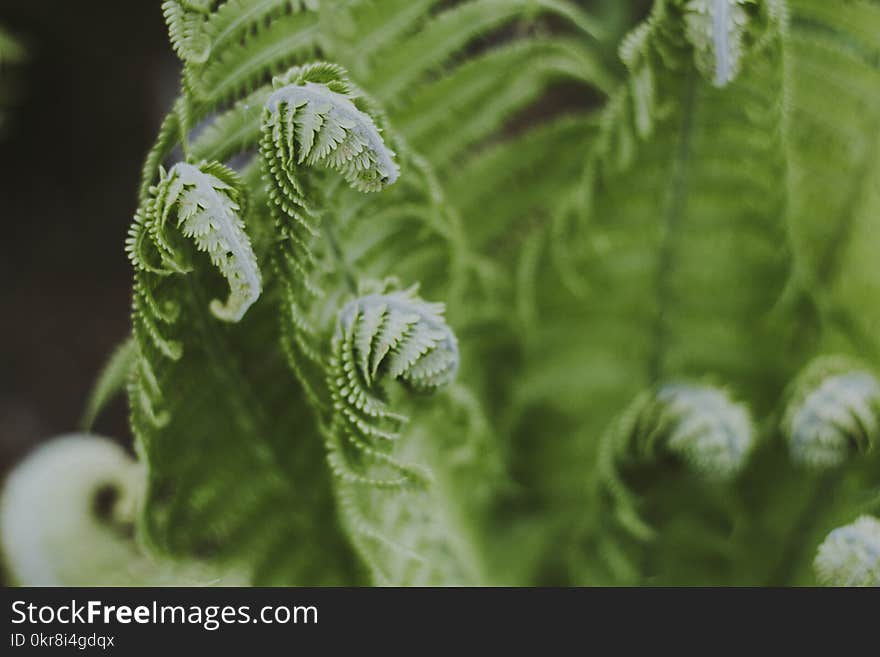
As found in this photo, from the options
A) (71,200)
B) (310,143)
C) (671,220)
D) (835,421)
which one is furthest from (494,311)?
(71,200)

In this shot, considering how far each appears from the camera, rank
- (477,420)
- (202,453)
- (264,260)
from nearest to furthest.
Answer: (264,260)
(202,453)
(477,420)

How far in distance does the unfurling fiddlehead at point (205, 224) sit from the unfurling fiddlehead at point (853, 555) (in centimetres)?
45

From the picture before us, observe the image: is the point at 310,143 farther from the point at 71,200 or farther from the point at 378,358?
the point at 71,200

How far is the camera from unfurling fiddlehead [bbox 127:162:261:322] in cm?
58

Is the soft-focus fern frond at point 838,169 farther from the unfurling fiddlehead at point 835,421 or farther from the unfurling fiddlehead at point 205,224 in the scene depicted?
the unfurling fiddlehead at point 205,224

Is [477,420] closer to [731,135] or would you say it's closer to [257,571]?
[257,571]

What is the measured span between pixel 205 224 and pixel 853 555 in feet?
1.65

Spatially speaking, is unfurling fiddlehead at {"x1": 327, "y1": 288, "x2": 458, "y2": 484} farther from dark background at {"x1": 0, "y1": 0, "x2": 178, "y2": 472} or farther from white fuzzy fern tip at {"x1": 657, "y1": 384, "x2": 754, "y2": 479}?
dark background at {"x1": 0, "y1": 0, "x2": 178, "y2": 472}

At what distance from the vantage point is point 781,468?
3.47ft

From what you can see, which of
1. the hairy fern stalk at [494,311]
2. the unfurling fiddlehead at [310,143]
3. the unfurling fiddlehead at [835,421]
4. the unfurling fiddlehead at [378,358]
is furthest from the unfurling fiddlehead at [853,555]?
the unfurling fiddlehead at [310,143]

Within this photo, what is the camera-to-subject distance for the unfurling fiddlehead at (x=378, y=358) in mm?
644

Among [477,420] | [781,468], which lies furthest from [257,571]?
[781,468]

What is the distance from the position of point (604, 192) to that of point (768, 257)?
0.21 meters

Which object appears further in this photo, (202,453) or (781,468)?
(781,468)
